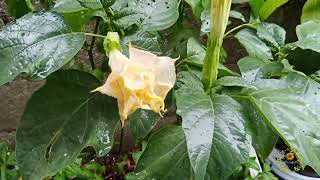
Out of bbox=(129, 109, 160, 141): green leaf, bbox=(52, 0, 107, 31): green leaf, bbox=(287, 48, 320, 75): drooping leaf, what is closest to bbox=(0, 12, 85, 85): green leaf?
bbox=(52, 0, 107, 31): green leaf

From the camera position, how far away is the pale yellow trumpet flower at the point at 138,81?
580mm

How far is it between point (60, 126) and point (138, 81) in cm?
18

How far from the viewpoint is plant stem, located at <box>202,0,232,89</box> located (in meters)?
0.68

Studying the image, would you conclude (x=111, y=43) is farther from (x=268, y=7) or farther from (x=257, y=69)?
(x=268, y=7)

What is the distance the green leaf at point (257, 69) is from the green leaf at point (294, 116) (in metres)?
0.06

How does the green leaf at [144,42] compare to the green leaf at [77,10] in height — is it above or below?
below

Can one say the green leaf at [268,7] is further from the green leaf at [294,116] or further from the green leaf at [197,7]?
the green leaf at [294,116]

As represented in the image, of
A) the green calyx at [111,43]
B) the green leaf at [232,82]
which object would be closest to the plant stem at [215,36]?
the green leaf at [232,82]

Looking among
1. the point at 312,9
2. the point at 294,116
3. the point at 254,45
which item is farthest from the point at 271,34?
the point at 312,9

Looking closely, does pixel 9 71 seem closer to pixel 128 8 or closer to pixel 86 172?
pixel 128 8

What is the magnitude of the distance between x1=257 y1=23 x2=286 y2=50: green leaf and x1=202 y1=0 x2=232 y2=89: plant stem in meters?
0.17

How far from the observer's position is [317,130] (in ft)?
2.21

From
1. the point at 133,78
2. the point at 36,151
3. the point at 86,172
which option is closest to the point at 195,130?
the point at 133,78

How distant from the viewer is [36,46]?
0.66 m
